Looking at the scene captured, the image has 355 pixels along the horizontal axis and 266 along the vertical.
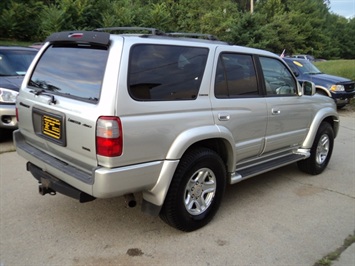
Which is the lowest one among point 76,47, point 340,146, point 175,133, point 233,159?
point 340,146

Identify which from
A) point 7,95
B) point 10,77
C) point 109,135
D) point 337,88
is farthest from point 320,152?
point 337,88

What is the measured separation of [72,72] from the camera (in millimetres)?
3234

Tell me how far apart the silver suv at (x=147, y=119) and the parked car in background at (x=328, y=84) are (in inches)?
341

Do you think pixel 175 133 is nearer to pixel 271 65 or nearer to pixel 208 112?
pixel 208 112

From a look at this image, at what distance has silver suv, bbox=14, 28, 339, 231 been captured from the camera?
2844 mm

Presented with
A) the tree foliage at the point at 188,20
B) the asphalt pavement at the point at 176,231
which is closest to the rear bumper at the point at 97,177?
the asphalt pavement at the point at 176,231

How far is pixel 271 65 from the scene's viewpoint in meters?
4.55

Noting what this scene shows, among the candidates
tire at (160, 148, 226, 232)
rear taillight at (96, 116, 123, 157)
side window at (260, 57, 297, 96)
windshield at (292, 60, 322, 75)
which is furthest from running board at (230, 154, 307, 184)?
windshield at (292, 60, 322, 75)

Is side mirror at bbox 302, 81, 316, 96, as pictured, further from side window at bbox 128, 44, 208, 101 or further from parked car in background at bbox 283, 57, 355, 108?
parked car in background at bbox 283, 57, 355, 108

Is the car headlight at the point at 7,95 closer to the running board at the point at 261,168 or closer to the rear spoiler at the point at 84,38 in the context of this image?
the rear spoiler at the point at 84,38

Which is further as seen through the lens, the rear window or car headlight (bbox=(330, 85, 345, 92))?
car headlight (bbox=(330, 85, 345, 92))

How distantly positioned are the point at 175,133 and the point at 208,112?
48 cm

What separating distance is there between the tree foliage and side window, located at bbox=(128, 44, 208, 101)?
21.9m

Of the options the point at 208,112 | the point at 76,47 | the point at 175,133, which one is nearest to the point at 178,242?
the point at 175,133
